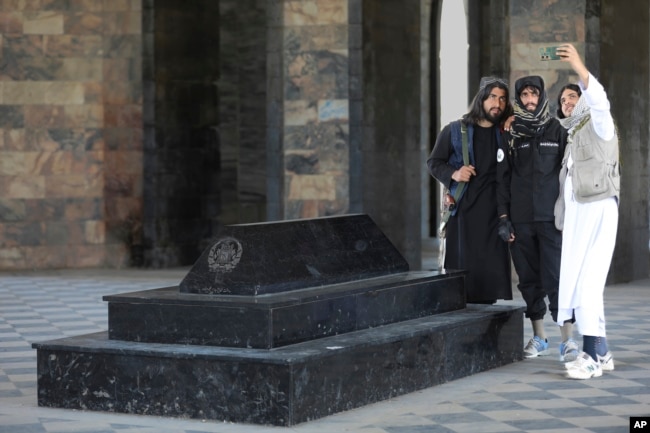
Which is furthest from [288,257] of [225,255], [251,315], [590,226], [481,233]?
[481,233]

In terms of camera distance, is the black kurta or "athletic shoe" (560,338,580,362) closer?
"athletic shoe" (560,338,580,362)

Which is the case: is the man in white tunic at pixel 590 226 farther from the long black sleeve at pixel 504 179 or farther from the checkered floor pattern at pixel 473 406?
the long black sleeve at pixel 504 179

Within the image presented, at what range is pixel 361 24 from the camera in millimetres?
14859

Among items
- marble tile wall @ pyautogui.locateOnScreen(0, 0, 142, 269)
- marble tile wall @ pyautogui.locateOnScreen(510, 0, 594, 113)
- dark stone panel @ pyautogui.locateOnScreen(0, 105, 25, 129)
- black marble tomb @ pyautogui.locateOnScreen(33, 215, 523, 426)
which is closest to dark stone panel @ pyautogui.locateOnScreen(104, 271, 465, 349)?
black marble tomb @ pyautogui.locateOnScreen(33, 215, 523, 426)

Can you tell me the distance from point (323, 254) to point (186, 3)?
10106 millimetres

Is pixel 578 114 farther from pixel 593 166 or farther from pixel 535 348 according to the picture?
pixel 535 348

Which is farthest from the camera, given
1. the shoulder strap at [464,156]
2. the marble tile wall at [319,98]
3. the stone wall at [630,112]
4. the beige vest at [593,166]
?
the marble tile wall at [319,98]

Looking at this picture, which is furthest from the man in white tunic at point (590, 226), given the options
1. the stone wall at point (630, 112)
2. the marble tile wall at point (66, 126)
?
the marble tile wall at point (66, 126)

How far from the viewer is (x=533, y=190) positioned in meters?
8.79

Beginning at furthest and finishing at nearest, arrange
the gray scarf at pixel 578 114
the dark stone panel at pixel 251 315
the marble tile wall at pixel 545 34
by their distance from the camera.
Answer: the marble tile wall at pixel 545 34
the gray scarf at pixel 578 114
the dark stone panel at pixel 251 315

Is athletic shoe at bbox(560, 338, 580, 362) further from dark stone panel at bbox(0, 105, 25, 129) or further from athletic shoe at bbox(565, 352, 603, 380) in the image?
dark stone panel at bbox(0, 105, 25, 129)

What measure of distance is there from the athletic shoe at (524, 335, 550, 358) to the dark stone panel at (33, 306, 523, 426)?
141cm

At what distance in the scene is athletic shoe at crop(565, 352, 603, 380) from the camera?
26.3 ft

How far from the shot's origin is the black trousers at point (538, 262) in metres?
8.77
